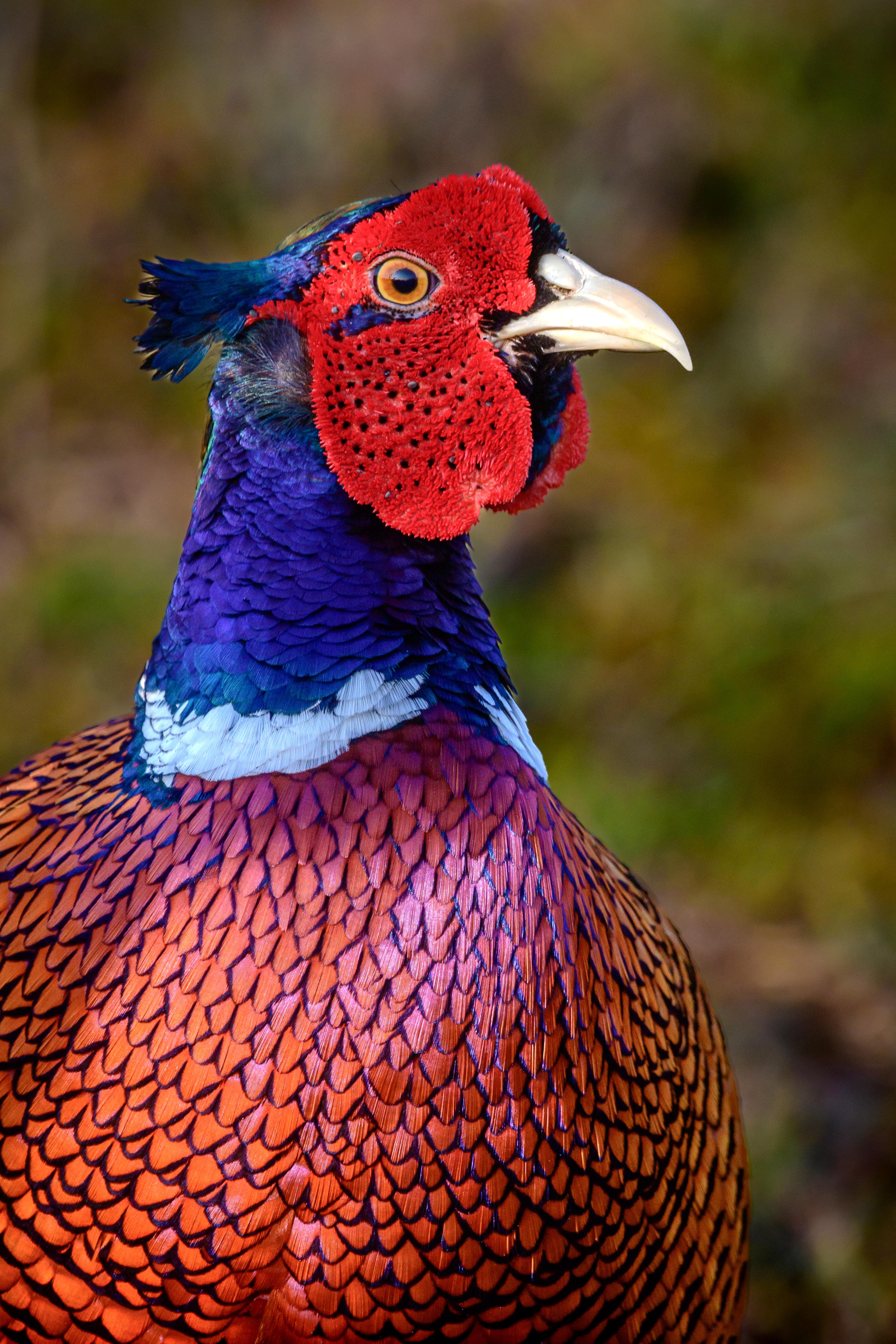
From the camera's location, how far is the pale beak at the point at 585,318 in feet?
6.05

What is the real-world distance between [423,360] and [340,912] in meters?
0.78

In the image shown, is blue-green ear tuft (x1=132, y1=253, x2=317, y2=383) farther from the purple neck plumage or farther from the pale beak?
the pale beak

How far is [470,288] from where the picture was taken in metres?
1.81

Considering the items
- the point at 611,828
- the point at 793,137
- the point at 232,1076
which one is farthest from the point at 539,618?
the point at 232,1076

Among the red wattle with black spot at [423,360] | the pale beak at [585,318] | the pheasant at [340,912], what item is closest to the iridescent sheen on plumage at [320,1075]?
the pheasant at [340,912]

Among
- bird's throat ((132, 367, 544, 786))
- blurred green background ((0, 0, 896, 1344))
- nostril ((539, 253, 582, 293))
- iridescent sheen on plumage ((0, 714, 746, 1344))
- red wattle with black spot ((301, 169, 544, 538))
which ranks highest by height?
blurred green background ((0, 0, 896, 1344))

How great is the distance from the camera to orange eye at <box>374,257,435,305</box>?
70.4 inches

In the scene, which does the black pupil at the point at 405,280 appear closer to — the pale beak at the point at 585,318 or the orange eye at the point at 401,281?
the orange eye at the point at 401,281

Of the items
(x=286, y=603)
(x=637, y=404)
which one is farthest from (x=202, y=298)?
(x=637, y=404)

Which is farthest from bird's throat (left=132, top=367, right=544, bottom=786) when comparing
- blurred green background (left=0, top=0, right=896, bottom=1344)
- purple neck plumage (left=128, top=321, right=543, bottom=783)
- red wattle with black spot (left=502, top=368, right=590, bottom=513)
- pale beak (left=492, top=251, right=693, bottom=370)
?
blurred green background (left=0, top=0, right=896, bottom=1344)

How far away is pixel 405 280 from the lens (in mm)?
1793

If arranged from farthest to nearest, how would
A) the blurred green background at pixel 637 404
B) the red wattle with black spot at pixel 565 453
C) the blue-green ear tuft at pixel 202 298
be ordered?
1. the blurred green background at pixel 637 404
2. the red wattle with black spot at pixel 565 453
3. the blue-green ear tuft at pixel 202 298

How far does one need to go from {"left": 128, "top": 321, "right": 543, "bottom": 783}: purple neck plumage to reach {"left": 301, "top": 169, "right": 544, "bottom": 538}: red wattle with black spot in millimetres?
45

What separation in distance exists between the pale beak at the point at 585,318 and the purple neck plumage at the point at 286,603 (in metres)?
0.34
